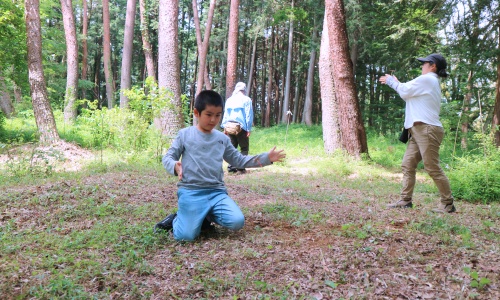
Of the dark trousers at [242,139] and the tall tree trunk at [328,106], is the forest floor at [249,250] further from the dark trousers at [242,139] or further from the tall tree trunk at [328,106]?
the tall tree trunk at [328,106]

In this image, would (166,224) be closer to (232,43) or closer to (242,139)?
(242,139)

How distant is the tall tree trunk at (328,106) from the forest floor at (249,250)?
475 centimetres

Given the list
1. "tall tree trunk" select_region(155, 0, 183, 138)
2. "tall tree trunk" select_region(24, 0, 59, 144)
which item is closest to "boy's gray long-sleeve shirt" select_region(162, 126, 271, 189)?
"tall tree trunk" select_region(155, 0, 183, 138)

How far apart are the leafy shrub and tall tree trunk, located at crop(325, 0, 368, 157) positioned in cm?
333

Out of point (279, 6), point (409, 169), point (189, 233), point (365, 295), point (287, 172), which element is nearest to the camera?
point (365, 295)

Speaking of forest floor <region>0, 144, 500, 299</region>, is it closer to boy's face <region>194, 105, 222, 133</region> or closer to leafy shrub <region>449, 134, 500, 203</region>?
leafy shrub <region>449, 134, 500, 203</region>

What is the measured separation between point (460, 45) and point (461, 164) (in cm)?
731

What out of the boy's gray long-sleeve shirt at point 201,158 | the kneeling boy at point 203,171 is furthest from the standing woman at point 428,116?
the boy's gray long-sleeve shirt at point 201,158

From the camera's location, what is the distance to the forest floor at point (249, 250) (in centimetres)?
270

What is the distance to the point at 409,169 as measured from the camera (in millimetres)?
5273

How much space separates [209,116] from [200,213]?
105 centimetres

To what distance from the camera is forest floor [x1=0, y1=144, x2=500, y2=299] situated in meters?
2.70

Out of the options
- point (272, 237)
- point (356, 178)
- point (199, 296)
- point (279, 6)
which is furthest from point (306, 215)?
point (279, 6)

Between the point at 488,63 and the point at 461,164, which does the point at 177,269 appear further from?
the point at 488,63
